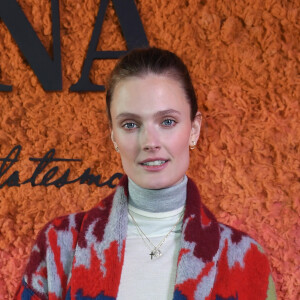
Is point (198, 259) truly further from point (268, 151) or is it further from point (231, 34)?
point (231, 34)

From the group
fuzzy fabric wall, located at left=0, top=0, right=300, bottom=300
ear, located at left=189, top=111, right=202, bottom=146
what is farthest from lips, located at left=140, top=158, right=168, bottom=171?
fuzzy fabric wall, located at left=0, top=0, right=300, bottom=300

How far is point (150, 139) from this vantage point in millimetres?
709

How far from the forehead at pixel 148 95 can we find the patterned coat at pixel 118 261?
0.19m

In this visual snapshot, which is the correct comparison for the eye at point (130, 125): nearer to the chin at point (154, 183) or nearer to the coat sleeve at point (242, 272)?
the chin at point (154, 183)

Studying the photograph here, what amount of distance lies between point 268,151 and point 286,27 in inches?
13.9

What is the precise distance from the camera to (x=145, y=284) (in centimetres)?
72

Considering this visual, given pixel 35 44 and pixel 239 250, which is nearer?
pixel 239 250

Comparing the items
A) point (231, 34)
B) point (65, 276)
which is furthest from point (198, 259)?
point (231, 34)

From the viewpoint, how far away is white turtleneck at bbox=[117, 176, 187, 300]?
2.37 feet

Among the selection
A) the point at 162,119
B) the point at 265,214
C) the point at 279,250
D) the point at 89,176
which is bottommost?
the point at 279,250

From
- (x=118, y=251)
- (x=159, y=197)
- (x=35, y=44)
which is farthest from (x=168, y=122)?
(x=35, y=44)

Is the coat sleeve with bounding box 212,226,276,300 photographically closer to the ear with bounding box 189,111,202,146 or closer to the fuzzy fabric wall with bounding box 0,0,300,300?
the ear with bounding box 189,111,202,146

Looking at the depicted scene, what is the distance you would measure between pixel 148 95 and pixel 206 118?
478 mm

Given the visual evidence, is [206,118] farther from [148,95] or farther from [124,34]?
[148,95]
